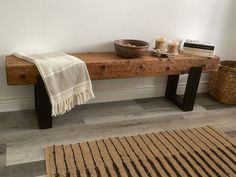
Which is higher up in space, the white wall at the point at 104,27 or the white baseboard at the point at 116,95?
the white wall at the point at 104,27

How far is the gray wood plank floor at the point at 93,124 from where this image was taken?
163 cm

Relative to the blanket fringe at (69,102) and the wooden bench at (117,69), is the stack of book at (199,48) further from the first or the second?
the blanket fringe at (69,102)

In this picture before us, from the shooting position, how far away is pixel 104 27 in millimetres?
2182

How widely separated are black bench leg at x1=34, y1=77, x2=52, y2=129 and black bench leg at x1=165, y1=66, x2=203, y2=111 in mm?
1192

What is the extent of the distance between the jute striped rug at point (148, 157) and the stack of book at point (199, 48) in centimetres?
74

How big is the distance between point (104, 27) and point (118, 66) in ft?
1.32

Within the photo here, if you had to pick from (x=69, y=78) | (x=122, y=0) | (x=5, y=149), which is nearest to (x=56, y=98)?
(x=69, y=78)

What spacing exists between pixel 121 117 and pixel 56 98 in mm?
628

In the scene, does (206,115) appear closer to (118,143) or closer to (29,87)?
(118,143)

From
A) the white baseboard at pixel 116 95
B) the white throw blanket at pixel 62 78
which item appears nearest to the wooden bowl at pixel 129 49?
the white throw blanket at pixel 62 78

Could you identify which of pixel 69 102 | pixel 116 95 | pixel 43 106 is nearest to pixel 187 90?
pixel 116 95

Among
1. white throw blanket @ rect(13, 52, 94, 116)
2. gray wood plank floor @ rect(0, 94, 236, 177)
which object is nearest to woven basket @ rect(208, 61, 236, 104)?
gray wood plank floor @ rect(0, 94, 236, 177)

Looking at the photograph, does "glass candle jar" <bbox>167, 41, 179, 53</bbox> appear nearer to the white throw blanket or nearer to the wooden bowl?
the wooden bowl

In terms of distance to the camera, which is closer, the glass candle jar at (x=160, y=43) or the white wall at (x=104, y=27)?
the white wall at (x=104, y=27)
